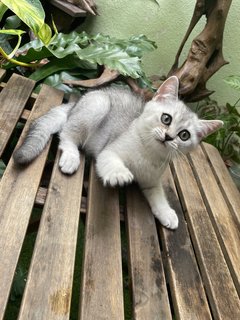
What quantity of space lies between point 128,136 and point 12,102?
577 mm

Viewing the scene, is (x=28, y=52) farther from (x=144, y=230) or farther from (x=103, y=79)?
(x=144, y=230)

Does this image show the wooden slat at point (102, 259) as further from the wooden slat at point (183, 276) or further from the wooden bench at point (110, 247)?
the wooden slat at point (183, 276)

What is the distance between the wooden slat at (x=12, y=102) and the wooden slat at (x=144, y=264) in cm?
56

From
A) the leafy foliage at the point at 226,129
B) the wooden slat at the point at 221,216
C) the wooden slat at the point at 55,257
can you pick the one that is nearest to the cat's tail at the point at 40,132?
the wooden slat at the point at 55,257

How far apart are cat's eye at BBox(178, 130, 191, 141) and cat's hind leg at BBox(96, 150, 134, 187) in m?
0.24

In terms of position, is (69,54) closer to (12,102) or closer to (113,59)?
(113,59)

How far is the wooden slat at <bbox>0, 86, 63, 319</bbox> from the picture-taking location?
94 cm

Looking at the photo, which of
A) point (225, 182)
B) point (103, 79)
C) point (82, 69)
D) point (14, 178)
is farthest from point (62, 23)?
point (14, 178)

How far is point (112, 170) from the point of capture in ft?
4.70

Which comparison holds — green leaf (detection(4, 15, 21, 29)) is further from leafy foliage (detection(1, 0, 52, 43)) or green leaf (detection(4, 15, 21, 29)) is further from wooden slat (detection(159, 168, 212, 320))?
wooden slat (detection(159, 168, 212, 320))

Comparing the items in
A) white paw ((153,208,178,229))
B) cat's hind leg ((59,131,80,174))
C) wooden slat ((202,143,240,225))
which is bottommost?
wooden slat ((202,143,240,225))

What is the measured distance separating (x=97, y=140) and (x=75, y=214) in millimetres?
508

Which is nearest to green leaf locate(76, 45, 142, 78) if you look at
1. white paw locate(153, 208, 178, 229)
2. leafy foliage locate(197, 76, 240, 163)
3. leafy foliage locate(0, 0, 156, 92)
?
leafy foliage locate(0, 0, 156, 92)

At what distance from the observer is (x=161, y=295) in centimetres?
114
